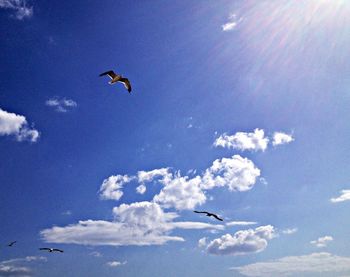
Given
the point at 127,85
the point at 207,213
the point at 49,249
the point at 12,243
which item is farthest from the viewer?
the point at 12,243

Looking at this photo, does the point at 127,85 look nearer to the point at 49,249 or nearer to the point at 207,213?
the point at 207,213

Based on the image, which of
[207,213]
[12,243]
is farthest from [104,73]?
[12,243]

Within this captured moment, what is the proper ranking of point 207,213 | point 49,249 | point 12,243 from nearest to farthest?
1. point 207,213
2. point 49,249
3. point 12,243

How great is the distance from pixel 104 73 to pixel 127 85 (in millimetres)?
5066

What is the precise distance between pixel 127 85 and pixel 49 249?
36.4m

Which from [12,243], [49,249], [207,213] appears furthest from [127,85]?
[12,243]

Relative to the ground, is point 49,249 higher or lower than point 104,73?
lower

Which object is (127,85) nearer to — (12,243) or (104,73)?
(104,73)

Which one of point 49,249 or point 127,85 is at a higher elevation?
point 127,85

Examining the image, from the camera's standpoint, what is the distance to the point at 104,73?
204ft

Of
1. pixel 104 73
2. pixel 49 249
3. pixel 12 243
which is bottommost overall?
pixel 49 249

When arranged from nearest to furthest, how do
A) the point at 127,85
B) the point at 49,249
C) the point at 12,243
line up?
the point at 127,85, the point at 49,249, the point at 12,243

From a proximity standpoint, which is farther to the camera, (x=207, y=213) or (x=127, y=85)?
(x=127, y=85)

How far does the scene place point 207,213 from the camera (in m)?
61.5
